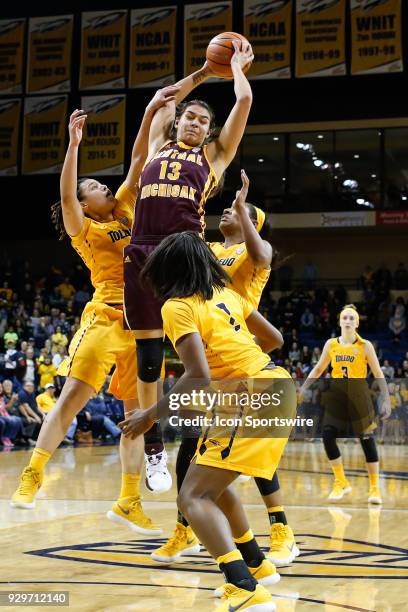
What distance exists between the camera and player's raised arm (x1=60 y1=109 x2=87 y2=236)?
17.9ft

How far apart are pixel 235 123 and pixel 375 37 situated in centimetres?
1757

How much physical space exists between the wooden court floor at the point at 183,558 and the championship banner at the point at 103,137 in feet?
46.5

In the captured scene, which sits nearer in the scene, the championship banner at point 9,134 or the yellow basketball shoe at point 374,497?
the yellow basketball shoe at point 374,497

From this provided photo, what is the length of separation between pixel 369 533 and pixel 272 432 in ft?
10.00

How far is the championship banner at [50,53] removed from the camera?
77.0 feet

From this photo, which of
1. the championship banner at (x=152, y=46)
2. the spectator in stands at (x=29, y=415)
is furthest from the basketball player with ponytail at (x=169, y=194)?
the championship banner at (x=152, y=46)

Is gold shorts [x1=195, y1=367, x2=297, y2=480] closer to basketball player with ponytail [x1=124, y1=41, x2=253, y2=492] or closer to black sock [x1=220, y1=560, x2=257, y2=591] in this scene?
black sock [x1=220, y1=560, x2=257, y2=591]

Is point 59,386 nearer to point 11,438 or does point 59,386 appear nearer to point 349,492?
point 11,438

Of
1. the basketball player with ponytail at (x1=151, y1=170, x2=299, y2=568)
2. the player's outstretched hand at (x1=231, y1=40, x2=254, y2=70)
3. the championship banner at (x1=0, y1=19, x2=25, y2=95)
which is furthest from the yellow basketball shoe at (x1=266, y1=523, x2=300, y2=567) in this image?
the championship banner at (x1=0, y1=19, x2=25, y2=95)

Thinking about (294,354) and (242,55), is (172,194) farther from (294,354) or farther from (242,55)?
(294,354)

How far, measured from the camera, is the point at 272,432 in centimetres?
404

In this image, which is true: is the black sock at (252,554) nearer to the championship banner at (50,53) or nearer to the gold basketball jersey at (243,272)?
the gold basketball jersey at (243,272)

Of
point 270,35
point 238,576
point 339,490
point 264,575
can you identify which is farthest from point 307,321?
point 238,576

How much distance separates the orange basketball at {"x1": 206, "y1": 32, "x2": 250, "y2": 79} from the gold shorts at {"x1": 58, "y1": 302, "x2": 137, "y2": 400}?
5.47ft
